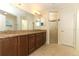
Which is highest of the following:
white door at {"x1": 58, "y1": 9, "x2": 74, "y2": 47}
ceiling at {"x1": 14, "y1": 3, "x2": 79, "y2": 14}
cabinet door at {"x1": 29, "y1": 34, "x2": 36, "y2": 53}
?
ceiling at {"x1": 14, "y1": 3, "x2": 79, "y2": 14}

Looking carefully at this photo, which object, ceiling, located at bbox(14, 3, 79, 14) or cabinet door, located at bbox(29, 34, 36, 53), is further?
cabinet door, located at bbox(29, 34, 36, 53)

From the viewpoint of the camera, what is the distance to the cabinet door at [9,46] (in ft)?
8.48

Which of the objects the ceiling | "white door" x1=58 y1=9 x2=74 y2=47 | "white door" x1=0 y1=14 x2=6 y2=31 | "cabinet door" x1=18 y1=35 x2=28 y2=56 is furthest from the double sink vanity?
the ceiling

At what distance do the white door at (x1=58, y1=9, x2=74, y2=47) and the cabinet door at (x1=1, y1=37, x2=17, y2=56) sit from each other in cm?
96

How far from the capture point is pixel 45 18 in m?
3.01

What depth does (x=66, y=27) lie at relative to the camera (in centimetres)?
274

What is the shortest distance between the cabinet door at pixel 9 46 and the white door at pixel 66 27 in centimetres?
96

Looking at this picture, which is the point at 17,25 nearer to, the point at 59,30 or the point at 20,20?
Answer: the point at 20,20

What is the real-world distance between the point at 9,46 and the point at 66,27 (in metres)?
1.17

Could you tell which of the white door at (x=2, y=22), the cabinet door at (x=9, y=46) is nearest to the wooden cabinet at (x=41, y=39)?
the cabinet door at (x=9, y=46)

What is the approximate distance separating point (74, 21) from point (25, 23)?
100 centimetres

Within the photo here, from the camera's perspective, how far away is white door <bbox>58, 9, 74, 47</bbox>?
105 inches

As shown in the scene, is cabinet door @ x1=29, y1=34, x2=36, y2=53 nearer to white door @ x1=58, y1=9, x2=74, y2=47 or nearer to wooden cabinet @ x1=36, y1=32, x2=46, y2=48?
wooden cabinet @ x1=36, y1=32, x2=46, y2=48

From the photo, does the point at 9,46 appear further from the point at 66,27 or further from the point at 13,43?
the point at 66,27
